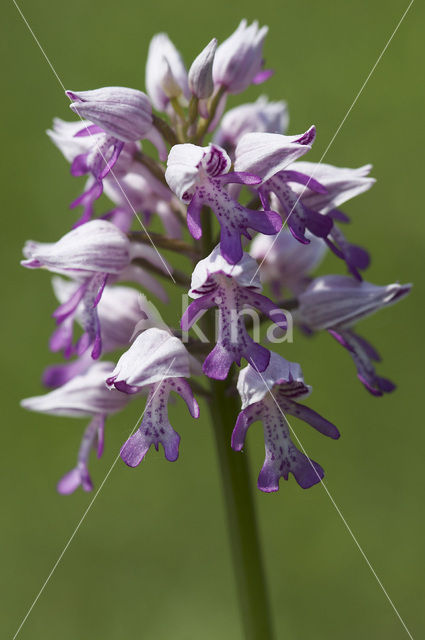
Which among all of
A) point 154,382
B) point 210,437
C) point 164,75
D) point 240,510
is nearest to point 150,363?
point 154,382

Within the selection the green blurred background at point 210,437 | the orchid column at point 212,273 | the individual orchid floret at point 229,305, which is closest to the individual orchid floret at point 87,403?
the orchid column at point 212,273

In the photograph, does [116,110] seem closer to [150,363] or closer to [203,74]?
[203,74]

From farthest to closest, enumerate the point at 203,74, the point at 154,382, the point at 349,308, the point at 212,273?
1. the point at 349,308
2. the point at 203,74
3. the point at 154,382
4. the point at 212,273

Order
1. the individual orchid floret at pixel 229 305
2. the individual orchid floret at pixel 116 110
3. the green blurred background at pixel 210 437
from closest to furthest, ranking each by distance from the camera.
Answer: the individual orchid floret at pixel 229 305 → the individual orchid floret at pixel 116 110 → the green blurred background at pixel 210 437

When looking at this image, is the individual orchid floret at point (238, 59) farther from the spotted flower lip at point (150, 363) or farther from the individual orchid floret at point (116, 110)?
the spotted flower lip at point (150, 363)

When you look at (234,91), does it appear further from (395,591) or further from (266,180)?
(395,591)

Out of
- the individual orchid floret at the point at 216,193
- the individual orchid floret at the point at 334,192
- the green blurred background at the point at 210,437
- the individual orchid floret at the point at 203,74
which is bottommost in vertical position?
the green blurred background at the point at 210,437

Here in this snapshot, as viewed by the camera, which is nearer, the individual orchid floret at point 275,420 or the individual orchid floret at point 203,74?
the individual orchid floret at point 275,420
